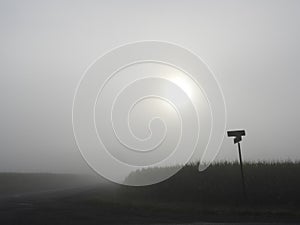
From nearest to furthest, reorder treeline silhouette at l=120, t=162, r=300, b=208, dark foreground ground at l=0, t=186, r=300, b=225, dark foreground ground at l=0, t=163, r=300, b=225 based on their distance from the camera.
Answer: dark foreground ground at l=0, t=186, r=300, b=225 < dark foreground ground at l=0, t=163, r=300, b=225 < treeline silhouette at l=120, t=162, r=300, b=208

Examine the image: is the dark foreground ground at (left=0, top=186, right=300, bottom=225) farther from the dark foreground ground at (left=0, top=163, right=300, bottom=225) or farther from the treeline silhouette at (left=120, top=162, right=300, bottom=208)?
the treeline silhouette at (left=120, top=162, right=300, bottom=208)

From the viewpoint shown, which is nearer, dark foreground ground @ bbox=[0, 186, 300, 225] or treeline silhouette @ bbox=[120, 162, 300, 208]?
dark foreground ground @ bbox=[0, 186, 300, 225]

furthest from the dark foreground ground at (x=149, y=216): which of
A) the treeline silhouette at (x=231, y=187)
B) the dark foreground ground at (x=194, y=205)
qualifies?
the treeline silhouette at (x=231, y=187)

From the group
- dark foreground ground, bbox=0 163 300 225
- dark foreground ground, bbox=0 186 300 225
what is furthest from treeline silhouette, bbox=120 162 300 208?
dark foreground ground, bbox=0 186 300 225

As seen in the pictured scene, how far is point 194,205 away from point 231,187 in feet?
14.0

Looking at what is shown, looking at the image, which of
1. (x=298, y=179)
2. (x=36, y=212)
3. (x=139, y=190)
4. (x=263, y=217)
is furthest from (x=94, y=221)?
(x=298, y=179)

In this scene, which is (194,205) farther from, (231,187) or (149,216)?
(149,216)

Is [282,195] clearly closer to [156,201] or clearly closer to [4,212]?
[156,201]

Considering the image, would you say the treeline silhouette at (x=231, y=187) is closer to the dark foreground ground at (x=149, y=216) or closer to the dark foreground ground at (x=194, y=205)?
the dark foreground ground at (x=194, y=205)

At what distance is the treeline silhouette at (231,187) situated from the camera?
2122 centimetres

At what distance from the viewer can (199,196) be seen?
896 inches

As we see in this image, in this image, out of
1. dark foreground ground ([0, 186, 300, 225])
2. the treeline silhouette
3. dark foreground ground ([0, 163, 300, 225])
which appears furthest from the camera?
the treeline silhouette

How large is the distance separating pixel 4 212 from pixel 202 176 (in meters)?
14.3

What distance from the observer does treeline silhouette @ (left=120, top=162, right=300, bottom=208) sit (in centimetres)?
2122
